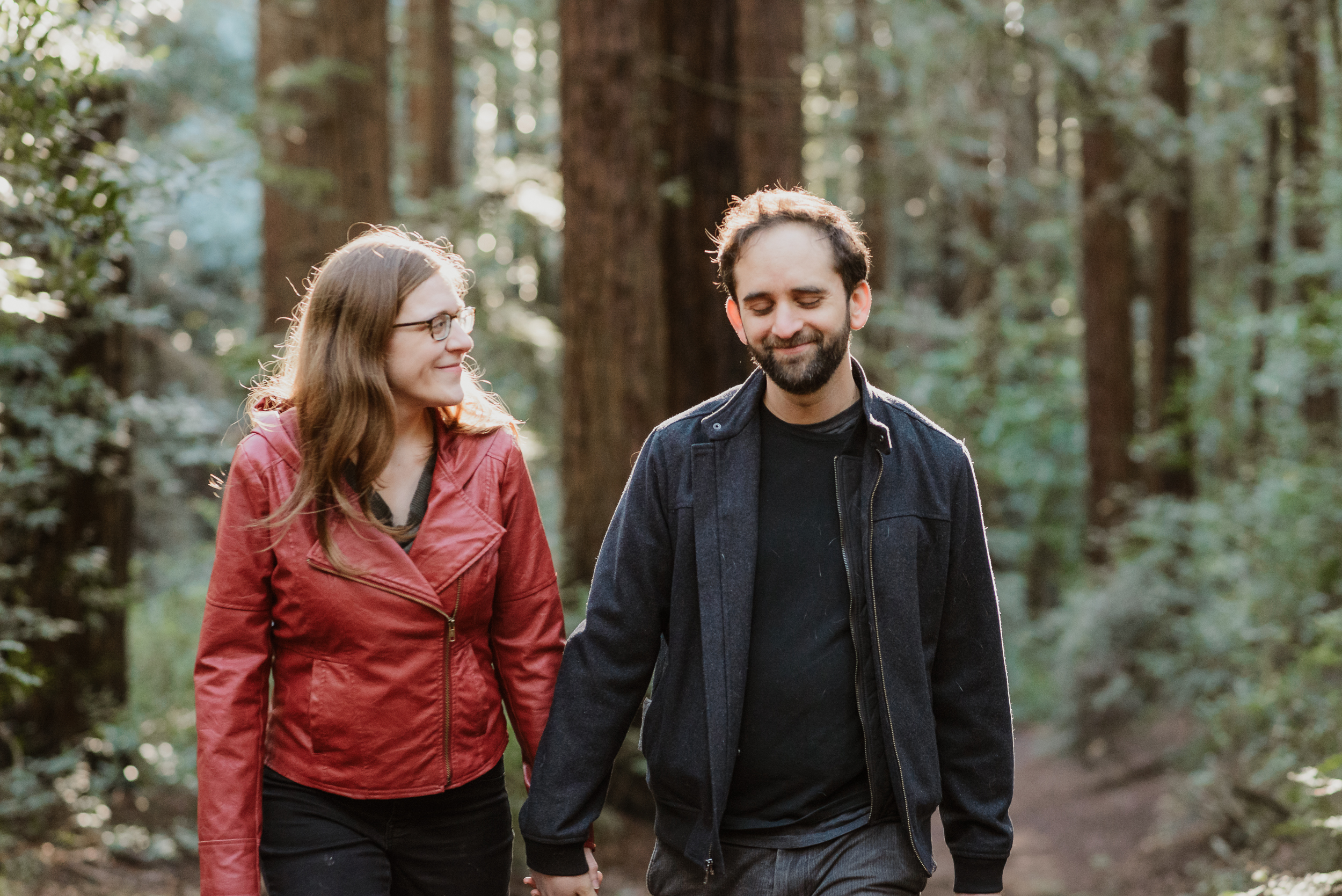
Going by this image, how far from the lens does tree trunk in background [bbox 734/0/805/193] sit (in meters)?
10.2

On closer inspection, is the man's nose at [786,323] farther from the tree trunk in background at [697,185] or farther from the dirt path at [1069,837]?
the tree trunk in background at [697,185]

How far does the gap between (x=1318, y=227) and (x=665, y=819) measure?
10.3 metres

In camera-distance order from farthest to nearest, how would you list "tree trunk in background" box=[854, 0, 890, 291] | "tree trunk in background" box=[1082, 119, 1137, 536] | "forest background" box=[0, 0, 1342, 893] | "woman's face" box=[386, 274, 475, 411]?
1. "tree trunk in background" box=[1082, 119, 1137, 536]
2. "tree trunk in background" box=[854, 0, 890, 291]
3. "forest background" box=[0, 0, 1342, 893]
4. "woman's face" box=[386, 274, 475, 411]

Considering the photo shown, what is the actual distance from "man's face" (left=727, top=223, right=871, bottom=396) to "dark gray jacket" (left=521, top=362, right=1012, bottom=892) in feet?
0.80

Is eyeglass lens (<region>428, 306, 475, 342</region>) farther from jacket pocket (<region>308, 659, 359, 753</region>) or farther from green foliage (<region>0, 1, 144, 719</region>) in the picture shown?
green foliage (<region>0, 1, 144, 719</region>)

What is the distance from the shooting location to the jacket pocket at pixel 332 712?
341 cm

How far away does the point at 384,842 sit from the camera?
348cm

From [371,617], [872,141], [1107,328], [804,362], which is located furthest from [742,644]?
[872,141]

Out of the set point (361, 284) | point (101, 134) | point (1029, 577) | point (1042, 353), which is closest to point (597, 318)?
point (101, 134)

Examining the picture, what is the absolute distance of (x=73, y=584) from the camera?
7.70 meters

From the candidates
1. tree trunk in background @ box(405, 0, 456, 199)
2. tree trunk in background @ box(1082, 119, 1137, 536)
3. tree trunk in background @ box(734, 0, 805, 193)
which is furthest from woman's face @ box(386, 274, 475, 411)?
tree trunk in background @ box(1082, 119, 1137, 536)

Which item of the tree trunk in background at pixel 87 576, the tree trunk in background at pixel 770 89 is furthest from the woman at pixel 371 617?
the tree trunk in background at pixel 770 89

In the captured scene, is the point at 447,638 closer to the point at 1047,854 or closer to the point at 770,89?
the point at 770,89

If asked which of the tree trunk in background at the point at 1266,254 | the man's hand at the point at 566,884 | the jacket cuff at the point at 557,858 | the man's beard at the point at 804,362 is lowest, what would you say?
the man's hand at the point at 566,884
